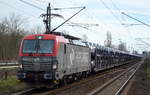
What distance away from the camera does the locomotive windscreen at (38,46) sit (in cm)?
1917

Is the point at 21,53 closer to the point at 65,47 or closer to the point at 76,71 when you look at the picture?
the point at 65,47

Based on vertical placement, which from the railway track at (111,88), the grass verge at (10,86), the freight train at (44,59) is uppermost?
the freight train at (44,59)

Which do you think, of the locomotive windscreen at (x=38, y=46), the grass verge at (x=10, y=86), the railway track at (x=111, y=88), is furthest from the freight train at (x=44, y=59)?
the railway track at (x=111, y=88)

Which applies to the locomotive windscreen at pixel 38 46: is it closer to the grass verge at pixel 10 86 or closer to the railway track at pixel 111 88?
the grass verge at pixel 10 86

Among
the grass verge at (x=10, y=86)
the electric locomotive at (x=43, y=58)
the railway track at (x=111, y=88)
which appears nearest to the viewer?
the electric locomotive at (x=43, y=58)

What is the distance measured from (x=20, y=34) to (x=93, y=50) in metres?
35.6

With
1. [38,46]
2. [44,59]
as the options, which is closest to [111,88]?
[44,59]

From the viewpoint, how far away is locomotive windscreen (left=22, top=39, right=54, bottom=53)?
1917 centimetres

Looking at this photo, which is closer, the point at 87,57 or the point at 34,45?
the point at 34,45

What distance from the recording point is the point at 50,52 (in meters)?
19.0

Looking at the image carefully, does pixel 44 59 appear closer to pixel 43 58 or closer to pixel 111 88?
pixel 43 58

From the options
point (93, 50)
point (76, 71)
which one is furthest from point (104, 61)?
point (76, 71)

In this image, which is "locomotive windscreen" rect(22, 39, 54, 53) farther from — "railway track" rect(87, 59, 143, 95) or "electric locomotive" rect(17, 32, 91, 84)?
"railway track" rect(87, 59, 143, 95)

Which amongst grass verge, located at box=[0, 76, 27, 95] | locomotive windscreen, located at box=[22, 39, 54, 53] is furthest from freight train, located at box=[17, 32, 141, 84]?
grass verge, located at box=[0, 76, 27, 95]
